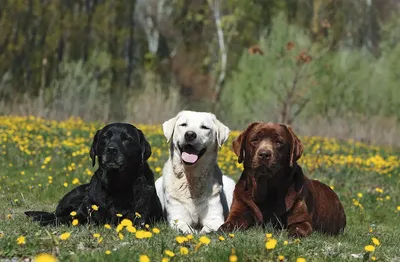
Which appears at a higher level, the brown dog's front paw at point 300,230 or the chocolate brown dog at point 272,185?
the chocolate brown dog at point 272,185

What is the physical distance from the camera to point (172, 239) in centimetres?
543

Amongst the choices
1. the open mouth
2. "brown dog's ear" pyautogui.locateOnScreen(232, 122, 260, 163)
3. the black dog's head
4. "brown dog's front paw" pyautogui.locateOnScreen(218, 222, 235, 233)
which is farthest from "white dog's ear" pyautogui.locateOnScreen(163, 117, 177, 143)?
"brown dog's front paw" pyautogui.locateOnScreen(218, 222, 235, 233)

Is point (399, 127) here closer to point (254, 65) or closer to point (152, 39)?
point (254, 65)

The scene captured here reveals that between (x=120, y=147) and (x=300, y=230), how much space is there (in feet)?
6.03

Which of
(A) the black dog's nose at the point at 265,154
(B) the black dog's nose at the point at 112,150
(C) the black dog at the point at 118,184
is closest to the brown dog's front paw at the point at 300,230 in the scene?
(A) the black dog's nose at the point at 265,154

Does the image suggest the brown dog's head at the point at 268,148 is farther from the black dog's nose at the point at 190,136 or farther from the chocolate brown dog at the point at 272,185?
the black dog's nose at the point at 190,136

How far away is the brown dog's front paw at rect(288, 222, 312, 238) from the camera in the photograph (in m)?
6.14

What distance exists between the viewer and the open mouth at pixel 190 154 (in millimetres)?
6887

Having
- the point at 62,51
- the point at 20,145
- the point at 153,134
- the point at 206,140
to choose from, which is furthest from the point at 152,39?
the point at 206,140

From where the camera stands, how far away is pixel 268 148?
6215mm

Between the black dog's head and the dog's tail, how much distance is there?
71cm

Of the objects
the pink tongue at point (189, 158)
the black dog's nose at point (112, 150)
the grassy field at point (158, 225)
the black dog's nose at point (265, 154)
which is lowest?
the grassy field at point (158, 225)

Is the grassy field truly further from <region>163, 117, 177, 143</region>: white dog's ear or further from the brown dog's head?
<region>163, 117, 177, 143</region>: white dog's ear

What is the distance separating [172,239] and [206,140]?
171 cm
